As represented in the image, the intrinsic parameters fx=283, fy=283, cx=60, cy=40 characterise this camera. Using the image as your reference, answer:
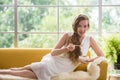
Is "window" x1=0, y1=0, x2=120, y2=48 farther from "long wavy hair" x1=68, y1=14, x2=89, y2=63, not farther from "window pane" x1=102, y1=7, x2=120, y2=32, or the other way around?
"long wavy hair" x1=68, y1=14, x2=89, y2=63

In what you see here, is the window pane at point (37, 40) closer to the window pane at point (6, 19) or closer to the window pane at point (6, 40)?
the window pane at point (6, 40)

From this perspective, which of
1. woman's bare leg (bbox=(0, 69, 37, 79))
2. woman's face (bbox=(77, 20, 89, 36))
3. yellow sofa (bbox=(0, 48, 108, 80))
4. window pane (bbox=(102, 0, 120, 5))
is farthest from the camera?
window pane (bbox=(102, 0, 120, 5))

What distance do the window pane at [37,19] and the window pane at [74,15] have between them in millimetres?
141

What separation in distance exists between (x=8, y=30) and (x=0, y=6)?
17.5 inches

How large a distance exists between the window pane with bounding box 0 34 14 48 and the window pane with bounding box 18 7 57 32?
8.5 inches

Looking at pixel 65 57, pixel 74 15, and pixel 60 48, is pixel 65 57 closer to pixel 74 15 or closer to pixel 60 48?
pixel 60 48

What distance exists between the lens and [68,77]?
364cm

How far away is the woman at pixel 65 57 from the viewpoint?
3.70 meters

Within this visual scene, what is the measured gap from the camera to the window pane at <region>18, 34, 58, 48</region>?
5.00 m

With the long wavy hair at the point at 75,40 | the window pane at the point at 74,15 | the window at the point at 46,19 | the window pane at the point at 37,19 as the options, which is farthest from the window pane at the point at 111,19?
the long wavy hair at the point at 75,40

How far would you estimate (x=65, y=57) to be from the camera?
155 inches

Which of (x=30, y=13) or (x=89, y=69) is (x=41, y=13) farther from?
(x=89, y=69)

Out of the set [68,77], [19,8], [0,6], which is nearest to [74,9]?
[19,8]

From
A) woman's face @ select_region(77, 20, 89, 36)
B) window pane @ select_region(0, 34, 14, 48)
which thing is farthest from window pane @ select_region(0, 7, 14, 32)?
woman's face @ select_region(77, 20, 89, 36)
